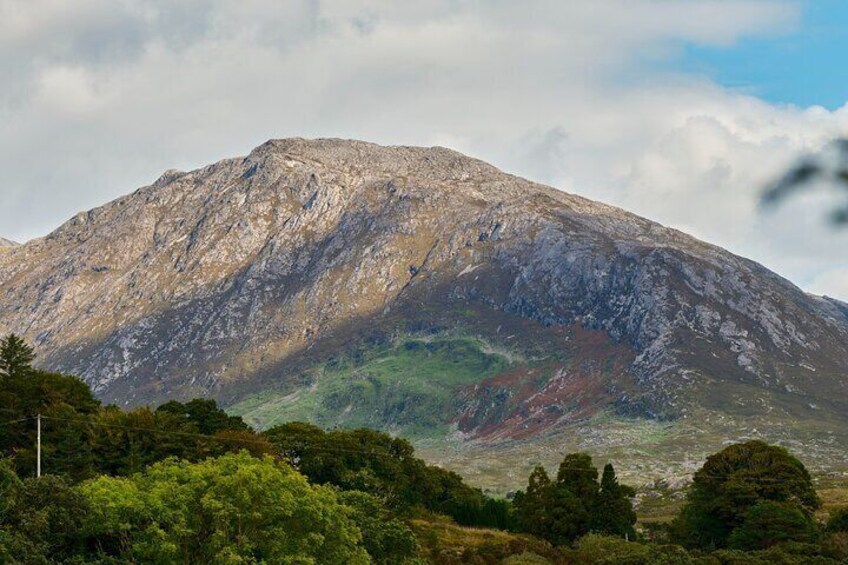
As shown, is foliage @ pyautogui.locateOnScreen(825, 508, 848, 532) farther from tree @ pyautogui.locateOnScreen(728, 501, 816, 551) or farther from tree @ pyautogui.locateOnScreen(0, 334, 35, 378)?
tree @ pyautogui.locateOnScreen(0, 334, 35, 378)

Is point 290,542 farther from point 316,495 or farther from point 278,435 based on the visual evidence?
point 278,435

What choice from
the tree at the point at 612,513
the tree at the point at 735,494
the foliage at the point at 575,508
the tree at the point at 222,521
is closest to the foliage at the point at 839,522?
the tree at the point at 735,494

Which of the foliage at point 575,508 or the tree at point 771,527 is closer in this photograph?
the tree at point 771,527

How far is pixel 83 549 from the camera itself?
77875mm

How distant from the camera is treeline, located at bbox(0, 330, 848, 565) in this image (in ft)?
257

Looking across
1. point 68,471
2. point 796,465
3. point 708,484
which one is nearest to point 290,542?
point 68,471

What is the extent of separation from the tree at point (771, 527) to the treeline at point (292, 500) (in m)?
0.17

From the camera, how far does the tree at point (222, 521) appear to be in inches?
3014

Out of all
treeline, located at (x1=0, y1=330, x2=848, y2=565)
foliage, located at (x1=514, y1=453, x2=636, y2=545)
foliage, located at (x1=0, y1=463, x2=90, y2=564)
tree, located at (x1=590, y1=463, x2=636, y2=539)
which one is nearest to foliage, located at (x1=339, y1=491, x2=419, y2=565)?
treeline, located at (x1=0, y1=330, x2=848, y2=565)

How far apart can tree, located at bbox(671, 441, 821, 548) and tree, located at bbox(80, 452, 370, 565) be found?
6834 centimetres

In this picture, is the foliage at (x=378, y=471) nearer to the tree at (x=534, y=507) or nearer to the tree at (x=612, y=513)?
the tree at (x=534, y=507)

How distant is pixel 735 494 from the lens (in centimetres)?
13738

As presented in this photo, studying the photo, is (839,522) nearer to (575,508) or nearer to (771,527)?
(771,527)

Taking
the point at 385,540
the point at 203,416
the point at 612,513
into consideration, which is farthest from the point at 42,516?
the point at 612,513
